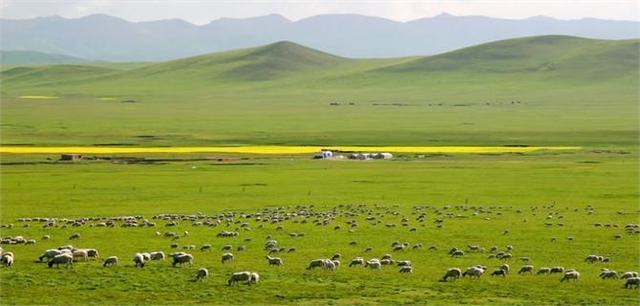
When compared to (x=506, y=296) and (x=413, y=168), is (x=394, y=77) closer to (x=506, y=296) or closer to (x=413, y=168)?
(x=413, y=168)

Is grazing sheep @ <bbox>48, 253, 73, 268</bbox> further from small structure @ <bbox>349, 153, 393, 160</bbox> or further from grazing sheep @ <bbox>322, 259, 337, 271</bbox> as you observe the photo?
small structure @ <bbox>349, 153, 393, 160</bbox>

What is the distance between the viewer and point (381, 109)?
136000mm

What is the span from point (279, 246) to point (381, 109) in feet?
357

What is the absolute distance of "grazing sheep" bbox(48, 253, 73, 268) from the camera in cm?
2409

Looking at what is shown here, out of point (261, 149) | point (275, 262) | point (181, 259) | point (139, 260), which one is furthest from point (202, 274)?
point (261, 149)

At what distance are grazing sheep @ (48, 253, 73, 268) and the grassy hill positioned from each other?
54937 mm

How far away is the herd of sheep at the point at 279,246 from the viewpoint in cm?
2334

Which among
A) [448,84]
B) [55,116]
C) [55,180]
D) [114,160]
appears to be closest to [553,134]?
[114,160]

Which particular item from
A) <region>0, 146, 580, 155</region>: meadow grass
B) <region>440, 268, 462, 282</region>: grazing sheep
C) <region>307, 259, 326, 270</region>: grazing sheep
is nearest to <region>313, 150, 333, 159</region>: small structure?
<region>0, 146, 580, 155</region>: meadow grass

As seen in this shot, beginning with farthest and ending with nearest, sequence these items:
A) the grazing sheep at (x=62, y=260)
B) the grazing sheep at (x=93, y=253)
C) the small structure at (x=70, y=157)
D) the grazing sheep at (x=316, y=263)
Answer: the small structure at (x=70, y=157) → the grazing sheep at (x=93, y=253) → the grazing sheep at (x=316, y=263) → the grazing sheep at (x=62, y=260)

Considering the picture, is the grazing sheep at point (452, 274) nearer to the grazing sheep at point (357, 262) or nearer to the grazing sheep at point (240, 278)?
the grazing sheep at point (357, 262)

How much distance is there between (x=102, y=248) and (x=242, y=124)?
79.4 metres

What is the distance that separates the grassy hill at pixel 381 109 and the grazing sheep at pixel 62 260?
5494 centimetres

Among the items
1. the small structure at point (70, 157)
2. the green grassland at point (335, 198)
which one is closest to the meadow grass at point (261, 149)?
the green grassland at point (335, 198)
